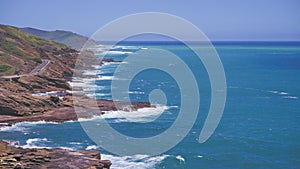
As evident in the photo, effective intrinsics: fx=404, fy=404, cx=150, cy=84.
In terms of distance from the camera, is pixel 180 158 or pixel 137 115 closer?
pixel 180 158

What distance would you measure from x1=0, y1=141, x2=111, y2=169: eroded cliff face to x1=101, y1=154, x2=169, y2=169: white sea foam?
7.56 feet

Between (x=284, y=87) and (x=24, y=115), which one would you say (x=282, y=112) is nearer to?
(x=284, y=87)

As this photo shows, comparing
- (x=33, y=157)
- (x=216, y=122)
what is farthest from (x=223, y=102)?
(x=33, y=157)

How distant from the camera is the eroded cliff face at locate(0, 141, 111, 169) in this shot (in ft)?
130

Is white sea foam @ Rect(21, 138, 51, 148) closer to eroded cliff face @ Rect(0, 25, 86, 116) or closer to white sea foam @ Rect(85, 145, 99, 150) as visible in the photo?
white sea foam @ Rect(85, 145, 99, 150)

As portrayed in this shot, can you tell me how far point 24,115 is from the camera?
67.4 metres

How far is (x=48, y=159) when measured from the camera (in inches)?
1660

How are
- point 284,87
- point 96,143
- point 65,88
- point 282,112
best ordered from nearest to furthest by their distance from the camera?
point 96,143
point 282,112
point 65,88
point 284,87

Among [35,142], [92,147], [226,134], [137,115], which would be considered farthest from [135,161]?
[137,115]

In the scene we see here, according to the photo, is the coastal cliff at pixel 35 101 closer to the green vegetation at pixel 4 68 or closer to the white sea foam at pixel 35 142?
the green vegetation at pixel 4 68

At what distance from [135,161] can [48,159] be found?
996 centimetres

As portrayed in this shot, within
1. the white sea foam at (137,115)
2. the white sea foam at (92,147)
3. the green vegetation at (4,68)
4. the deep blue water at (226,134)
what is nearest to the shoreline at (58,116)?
the white sea foam at (137,115)

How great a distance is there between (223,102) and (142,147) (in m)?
39.5

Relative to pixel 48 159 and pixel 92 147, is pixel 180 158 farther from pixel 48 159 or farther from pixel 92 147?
pixel 48 159
